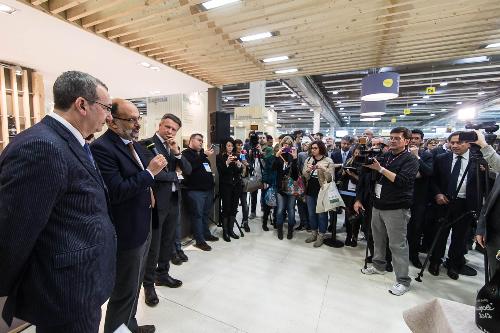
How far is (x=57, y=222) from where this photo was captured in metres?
0.95

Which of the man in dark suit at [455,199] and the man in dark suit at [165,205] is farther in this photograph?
the man in dark suit at [455,199]

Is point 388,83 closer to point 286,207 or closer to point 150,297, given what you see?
point 286,207

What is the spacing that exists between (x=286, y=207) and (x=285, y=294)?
1.69 meters

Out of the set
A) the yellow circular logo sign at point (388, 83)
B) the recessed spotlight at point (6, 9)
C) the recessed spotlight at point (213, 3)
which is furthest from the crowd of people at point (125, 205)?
the yellow circular logo sign at point (388, 83)

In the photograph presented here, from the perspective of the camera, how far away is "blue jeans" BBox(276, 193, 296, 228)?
3965 mm

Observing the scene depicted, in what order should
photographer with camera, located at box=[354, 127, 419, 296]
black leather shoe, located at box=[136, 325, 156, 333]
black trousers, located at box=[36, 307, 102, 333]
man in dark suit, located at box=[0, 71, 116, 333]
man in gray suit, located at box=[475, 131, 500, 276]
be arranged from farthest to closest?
photographer with camera, located at box=[354, 127, 419, 296] < black leather shoe, located at box=[136, 325, 156, 333] < man in gray suit, located at box=[475, 131, 500, 276] < black trousers, located at box=[36, 307, 102, 333] < man in dark suit, located at box=[0, 71, 116, 333]

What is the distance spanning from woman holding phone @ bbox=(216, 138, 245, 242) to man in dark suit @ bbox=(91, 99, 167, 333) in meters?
2.18

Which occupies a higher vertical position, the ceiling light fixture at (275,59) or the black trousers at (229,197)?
the ceiling light fixture at (275,59)

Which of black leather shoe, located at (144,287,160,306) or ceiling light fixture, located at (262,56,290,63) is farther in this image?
ceiling light fixture, located at (262,56,290,63)

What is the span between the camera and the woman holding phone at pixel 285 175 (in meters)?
3.98

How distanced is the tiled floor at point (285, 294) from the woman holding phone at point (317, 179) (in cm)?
32

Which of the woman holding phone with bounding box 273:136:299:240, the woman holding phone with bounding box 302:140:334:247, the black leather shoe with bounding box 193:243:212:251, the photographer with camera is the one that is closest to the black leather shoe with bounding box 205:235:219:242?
the black leather shoe with bounding box 193:243:212:251

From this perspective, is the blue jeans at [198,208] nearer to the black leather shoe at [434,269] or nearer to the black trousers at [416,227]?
the black trousers at [416,227]

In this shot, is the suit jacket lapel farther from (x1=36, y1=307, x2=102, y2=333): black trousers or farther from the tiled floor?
the tiled floor
